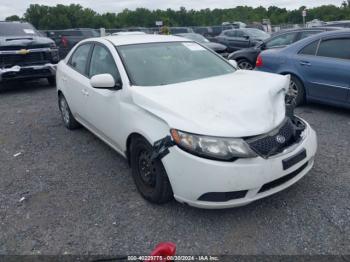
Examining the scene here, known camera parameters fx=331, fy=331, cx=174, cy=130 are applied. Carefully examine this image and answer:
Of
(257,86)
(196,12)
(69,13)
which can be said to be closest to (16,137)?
(257,86)

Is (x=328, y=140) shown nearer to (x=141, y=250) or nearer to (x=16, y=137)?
(x=141, y=250)

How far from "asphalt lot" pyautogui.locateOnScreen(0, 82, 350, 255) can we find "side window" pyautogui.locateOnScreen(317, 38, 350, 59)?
167 centimetres

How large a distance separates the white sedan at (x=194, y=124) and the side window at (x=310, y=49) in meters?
2.53

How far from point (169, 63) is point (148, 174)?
1.36 metres

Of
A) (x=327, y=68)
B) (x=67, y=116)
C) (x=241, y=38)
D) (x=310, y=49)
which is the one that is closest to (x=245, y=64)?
(x=310, y=49)

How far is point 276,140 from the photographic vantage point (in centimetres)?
280

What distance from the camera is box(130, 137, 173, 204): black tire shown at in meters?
2.94

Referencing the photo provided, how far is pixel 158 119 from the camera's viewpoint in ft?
9.52

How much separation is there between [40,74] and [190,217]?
7343 millimetres

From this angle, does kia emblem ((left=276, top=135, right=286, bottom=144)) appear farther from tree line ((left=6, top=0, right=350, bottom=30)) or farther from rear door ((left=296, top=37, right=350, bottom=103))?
tree line ((left=6, top=0, right=350, bottom=30))

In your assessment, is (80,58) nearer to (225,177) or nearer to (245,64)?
(225,177)

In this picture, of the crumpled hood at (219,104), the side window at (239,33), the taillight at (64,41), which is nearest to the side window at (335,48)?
the crumpled hood at (219,104)

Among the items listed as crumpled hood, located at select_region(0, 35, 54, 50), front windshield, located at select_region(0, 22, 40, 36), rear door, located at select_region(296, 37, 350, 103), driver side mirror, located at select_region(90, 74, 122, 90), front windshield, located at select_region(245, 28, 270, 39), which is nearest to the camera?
driver side mirror, located at select_region(90, 74, 122, 90)

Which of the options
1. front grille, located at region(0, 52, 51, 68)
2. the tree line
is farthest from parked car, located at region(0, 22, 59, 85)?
the tree line
